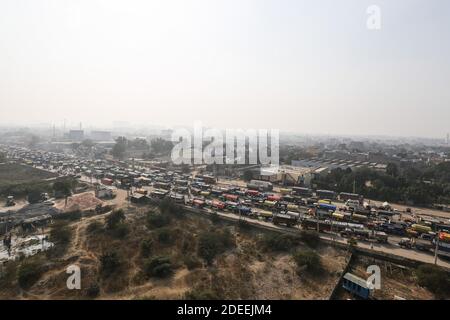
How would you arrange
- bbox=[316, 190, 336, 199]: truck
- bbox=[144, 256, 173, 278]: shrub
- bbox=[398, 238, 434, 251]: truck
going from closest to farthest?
1. bbox=[144, 256, 173, 278]: shrub
2. bbox=[398, 238, 434, 251]: truck
3. bbox=[316, 190, 336, 199]: truck

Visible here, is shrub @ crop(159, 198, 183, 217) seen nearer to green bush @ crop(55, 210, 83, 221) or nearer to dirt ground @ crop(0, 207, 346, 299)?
dirt ground @ crop(0, 207, 346, 299)

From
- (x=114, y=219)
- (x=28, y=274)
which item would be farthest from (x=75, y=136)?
(x=28, y=274)

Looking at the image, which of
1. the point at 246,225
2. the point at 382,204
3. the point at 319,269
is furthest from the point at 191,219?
the point at 382,204

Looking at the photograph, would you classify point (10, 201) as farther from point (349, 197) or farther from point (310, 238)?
point (349, 197)

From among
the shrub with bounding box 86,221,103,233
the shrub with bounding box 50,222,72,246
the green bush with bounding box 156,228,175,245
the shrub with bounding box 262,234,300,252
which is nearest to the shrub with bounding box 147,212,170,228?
the green bush with bounding box 156,228,175,245

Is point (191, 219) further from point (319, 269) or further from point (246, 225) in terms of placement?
point (319, 269)
